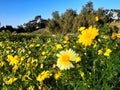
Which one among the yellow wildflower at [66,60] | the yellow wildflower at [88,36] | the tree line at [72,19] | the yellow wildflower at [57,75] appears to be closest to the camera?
the yellow wildflower at [66,60]

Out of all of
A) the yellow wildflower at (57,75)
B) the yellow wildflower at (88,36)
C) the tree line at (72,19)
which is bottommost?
the yellow wildflower at (57,75)

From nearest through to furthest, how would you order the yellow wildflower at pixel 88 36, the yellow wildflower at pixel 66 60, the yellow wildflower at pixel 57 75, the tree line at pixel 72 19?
the yellow wildflower at pixel 66 60
the yellow wildflower at pixel 88 36
the yellow wildflower at pixel 57 75
the tree line at pixel 72 19

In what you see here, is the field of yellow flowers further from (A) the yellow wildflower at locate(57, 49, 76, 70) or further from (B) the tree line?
(B) the tree line

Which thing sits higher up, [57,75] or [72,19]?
[72,19]

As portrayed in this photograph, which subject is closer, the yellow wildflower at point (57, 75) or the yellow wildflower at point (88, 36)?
the yellow wildflower at point (88, 36)

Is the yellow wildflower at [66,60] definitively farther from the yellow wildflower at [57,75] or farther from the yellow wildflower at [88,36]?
the yellow wildflower at [57,75]

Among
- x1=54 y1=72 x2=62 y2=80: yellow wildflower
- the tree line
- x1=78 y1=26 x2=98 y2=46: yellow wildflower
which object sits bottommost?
x1=54 y1=72 x2=62 y2=80: yellow wildflower

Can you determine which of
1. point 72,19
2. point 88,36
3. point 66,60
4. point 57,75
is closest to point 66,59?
point 66,60

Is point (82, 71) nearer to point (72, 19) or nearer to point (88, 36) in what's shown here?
point (88, 36)

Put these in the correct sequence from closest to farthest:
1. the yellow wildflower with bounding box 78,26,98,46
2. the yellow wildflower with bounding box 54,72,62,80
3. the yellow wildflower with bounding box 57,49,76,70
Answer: the yellow wildflower with bounding box 57,49,76,70
the yellow wildflower with bounding box 78,26,98,46
the yellow wildflower with bounding box 54,72,62,80

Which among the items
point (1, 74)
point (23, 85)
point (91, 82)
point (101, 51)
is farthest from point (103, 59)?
point (1, 74)

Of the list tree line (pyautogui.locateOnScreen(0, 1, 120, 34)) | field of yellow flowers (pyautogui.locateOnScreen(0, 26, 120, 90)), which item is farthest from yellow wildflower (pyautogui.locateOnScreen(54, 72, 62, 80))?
tree line (pyautogui.locateOnScreen(0, 1, 120, 34))

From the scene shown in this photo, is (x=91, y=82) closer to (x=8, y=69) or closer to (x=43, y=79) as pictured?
(x=43, y=79)

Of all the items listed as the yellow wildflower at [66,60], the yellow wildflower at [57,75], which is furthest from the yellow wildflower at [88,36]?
the yellow wildflower at [57,75]
